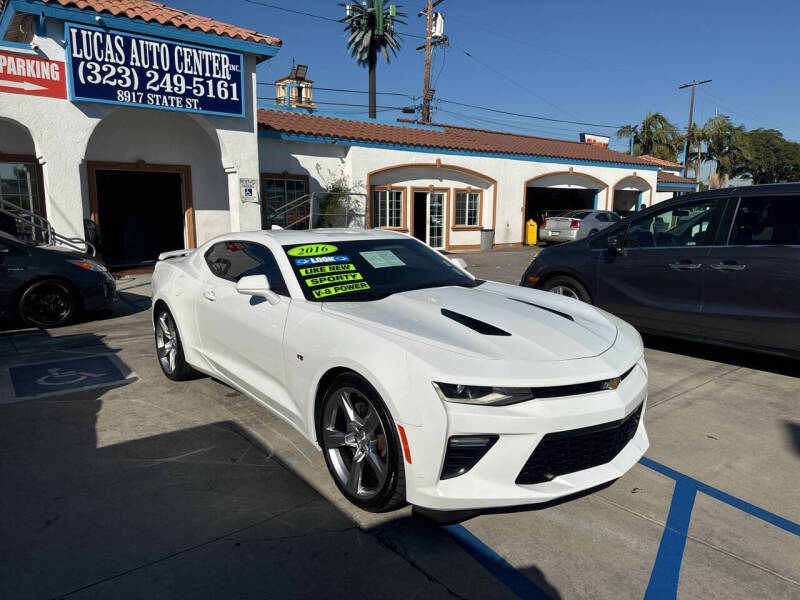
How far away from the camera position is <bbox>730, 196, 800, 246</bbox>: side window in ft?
16.8

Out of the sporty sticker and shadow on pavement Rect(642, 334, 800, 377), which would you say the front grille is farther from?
shadow on pavement Rect(642, 334, 800, 377)

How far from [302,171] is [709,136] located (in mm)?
46043

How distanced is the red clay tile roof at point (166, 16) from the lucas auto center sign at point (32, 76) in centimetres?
109

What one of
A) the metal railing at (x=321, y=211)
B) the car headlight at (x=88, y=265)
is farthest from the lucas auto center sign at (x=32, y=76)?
the metal railing at (x=321, y=211)

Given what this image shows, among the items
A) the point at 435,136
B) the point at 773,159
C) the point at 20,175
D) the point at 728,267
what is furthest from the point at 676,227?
the point at 773,159

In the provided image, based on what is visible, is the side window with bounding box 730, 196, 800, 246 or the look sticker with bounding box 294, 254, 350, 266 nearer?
the look sticker with bounding box 294, 254, 350, 266

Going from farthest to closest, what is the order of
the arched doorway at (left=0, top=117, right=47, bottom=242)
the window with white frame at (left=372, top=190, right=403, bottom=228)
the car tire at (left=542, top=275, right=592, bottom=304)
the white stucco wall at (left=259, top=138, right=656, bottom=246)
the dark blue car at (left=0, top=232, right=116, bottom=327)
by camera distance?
the window with white frame at (left=372, top=190, right=403, bottom=228) < the white stucco wall at (left=259, top=138, right=656, bottom=246) < the arched doorway at (left=0, top=117, right=47, bottom=242) < the dark blue car at (left=0, top=232, right=116, bottom=327) < the car tire at (left=542, top=275, right=592, bottom=304)

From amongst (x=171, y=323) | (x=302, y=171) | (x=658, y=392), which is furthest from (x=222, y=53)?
(x=658, y=392)

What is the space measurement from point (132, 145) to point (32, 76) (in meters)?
2.88

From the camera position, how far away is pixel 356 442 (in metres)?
3.03

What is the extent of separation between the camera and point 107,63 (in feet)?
35.5

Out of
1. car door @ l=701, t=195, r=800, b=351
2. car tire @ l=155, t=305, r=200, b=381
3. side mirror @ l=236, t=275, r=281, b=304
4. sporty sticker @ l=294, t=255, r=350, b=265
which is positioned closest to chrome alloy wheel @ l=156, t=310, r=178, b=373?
car tire @ l=155, t=305, r=200, b=381

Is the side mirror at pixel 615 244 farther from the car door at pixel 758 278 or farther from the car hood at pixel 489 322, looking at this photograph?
the car hood at pixel 489 322

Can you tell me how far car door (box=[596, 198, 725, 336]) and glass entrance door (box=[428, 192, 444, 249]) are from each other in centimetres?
1360
